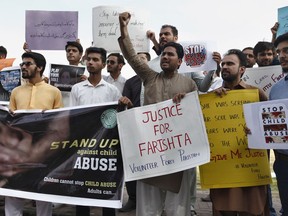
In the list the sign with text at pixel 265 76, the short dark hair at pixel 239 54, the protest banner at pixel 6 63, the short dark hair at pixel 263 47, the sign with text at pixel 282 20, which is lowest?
the sign with text at pixel 265 76

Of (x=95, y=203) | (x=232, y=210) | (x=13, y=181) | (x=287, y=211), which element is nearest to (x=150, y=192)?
(x=95, y=203)

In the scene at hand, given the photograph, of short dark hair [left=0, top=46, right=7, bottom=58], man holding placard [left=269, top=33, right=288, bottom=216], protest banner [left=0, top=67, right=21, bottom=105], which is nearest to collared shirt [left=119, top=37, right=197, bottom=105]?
man holding placard [left=269, top=33, right=288, bottom=216]

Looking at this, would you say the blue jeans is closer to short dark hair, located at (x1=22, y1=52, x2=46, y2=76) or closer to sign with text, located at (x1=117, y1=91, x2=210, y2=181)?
sign with text, located at (x1=117, y1=91, x2=210, y2=181)

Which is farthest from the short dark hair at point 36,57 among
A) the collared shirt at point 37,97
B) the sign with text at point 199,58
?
the sign with text at point 199,58

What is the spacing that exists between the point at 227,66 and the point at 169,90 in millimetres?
585

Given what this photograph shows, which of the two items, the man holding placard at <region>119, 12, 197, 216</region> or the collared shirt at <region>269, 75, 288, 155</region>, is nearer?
the collared shirt at <region>269, 75, 288, 155</region>

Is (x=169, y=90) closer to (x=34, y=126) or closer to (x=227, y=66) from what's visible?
(x=227, y=66)

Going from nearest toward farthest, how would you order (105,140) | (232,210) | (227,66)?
(232,210) < (227,66) < (105,140)

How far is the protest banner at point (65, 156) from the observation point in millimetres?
3420

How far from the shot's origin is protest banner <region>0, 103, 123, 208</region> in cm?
342

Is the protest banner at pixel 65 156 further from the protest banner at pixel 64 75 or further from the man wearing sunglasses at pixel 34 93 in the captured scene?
the protest banner at pixel 64 75

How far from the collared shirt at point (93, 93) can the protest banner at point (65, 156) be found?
0.24 metres

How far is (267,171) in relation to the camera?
10.2 ft

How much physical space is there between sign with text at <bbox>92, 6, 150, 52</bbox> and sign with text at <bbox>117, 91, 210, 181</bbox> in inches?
72.3
